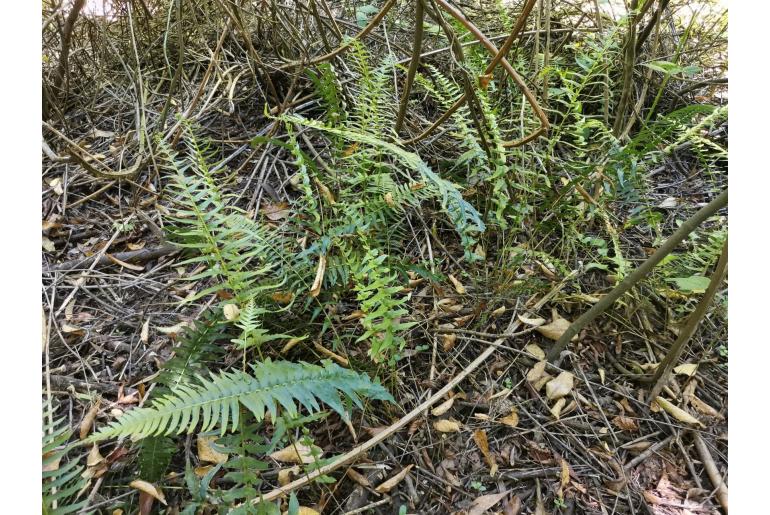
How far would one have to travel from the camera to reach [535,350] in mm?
1708

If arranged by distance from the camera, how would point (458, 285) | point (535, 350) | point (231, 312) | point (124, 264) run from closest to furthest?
1. point (231, 312)
2. point (535, 350)
3. point (458, 285)
4. point (124, 264)

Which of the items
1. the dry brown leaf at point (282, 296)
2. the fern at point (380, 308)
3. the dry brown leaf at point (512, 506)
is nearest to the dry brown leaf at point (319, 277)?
the dry brown leaf at point (282, 296)

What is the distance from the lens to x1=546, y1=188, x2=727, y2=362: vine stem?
1.22 metres

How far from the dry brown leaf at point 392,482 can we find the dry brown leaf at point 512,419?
0.33 metres

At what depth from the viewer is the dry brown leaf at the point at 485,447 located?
1422 mm

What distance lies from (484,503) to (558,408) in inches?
16.0

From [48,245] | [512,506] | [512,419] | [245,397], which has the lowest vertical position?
[512,506]

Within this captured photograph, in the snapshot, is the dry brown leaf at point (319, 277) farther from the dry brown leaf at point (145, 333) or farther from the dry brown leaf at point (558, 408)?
the dry brown leaf at point (558, 408)

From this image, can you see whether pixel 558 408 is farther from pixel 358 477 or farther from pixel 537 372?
pixel 358 477

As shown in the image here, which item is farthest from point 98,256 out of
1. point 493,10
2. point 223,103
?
point 493,10

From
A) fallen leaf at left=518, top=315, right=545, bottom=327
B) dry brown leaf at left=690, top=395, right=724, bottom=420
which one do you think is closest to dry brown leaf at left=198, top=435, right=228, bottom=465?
fallen leaf at left=518, top=315, right=545, bottom=327

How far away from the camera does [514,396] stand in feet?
5.26

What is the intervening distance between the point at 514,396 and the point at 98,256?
171 centimetres

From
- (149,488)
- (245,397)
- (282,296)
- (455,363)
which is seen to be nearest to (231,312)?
A: (282,296)
